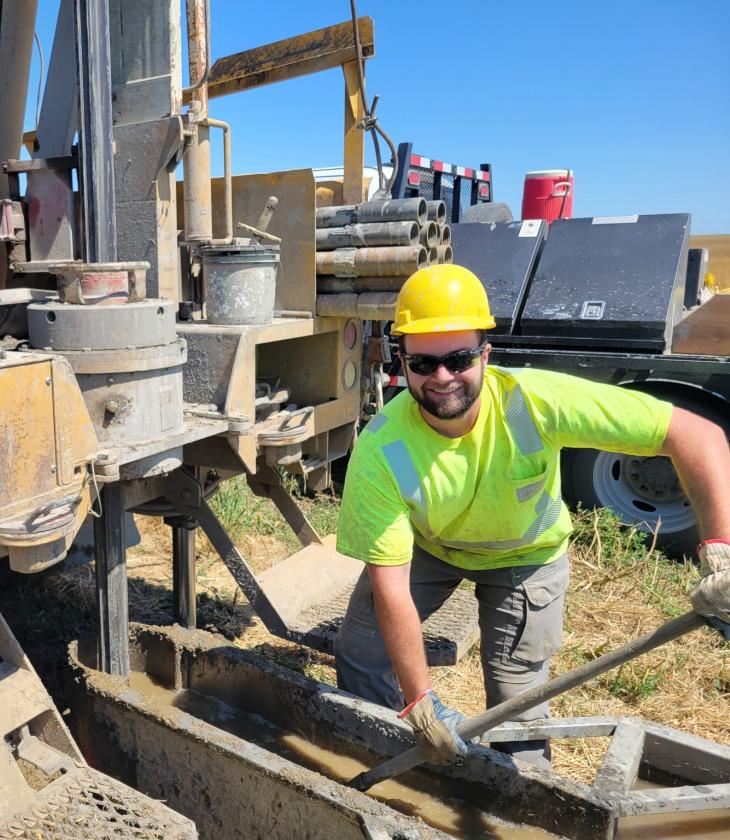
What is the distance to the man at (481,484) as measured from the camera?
231 cm

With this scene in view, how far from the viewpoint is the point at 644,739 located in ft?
8.58

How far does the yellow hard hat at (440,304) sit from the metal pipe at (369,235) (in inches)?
36.6

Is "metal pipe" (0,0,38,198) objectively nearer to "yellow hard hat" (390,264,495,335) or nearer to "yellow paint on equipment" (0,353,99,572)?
"yellow paint on equipment" (0,353,99,572)

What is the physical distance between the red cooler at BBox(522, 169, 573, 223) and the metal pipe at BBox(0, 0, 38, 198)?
5.11 metres

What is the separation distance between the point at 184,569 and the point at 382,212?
1823mm

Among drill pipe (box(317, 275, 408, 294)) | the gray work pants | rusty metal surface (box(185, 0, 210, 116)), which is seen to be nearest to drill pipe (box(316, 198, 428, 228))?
drill pipe (box(317, 275, 408, 294))

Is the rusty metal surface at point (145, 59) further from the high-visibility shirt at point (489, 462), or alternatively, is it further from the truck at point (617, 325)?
the truck at point (617, 325)

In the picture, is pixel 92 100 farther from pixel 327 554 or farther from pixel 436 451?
pixel 327 554

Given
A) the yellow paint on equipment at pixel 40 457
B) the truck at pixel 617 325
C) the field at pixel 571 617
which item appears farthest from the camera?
the truck at pixel 617 325

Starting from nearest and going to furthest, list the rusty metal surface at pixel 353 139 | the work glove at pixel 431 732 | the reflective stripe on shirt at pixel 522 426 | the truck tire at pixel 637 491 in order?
the work glove at pixel 431 732 < the reflective stripe on shirt at pixel 522 426 < the rusty metal surface at pixel 353 139 < the truck tire at pixel 637 491

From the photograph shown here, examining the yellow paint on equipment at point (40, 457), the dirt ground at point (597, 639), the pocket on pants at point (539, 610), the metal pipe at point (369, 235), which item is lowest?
the dirt ground at point (597, 639)

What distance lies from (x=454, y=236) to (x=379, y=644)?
3.45 meters

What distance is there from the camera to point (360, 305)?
11.3ft

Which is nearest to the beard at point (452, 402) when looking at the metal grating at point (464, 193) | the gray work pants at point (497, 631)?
the gray work pants at point (497, 631)
